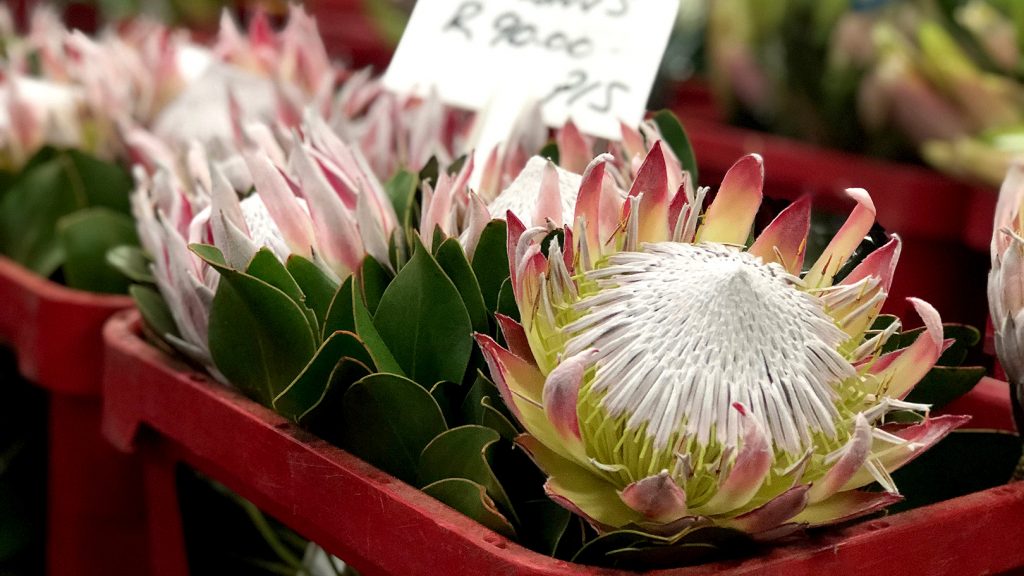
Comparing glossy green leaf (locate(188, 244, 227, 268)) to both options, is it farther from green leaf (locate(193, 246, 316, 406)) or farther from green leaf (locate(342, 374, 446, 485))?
green leaf (locate(342, 374, 446, 485))

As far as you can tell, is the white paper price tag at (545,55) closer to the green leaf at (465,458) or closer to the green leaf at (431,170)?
the green leaf at (431,170)

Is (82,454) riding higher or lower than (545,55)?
lower

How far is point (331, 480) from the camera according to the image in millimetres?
542

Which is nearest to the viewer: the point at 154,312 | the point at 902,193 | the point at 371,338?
the point at 371,338

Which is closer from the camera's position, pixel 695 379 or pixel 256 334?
pixel 695 379

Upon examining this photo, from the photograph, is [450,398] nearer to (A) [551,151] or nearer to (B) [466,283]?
(B) [466,283]

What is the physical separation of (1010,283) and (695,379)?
196 mm

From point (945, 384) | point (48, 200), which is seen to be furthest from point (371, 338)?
point (48, 200)

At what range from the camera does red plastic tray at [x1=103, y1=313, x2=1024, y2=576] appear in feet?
1.55

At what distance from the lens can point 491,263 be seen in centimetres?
60

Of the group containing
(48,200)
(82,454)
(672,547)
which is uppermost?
(672,547)

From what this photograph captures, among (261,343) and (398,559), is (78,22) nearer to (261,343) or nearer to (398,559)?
(261,343)

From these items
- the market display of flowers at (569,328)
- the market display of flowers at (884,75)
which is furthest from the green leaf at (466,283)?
the market display of flowers at (884,75)

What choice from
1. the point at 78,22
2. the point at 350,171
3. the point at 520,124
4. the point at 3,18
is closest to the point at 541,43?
the point at 520,124
